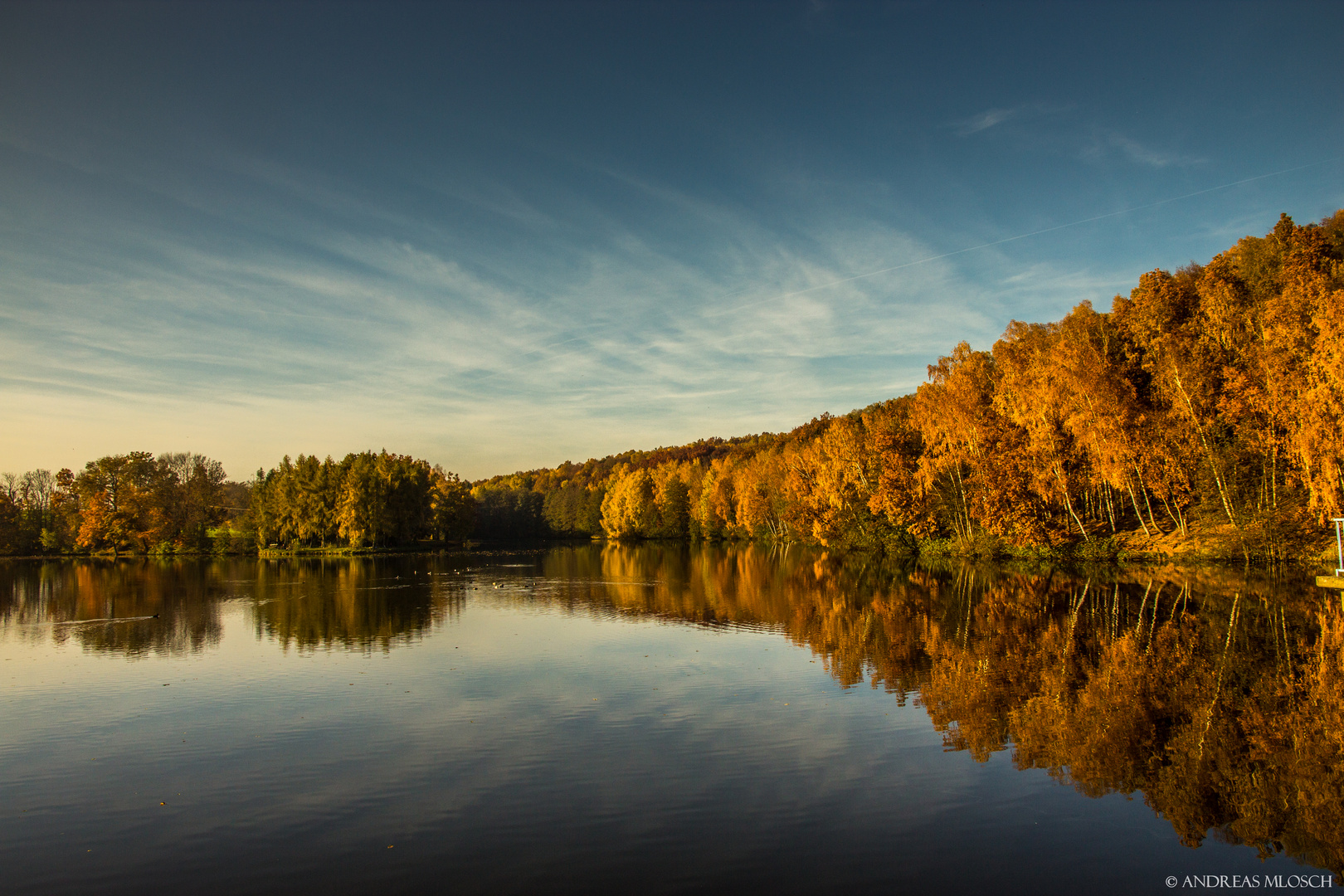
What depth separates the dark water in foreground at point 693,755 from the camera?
748cm

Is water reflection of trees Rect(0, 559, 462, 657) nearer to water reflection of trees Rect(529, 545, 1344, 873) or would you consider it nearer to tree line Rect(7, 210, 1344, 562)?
water reflection of trees Rect(529, 545, 1344, 873)

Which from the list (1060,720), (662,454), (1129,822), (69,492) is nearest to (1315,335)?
(1060,720)

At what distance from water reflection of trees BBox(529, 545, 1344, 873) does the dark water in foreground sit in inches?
3.0

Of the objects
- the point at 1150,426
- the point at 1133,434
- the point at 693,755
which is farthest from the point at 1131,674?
the point at 1150,426

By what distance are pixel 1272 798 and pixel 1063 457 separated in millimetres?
34371

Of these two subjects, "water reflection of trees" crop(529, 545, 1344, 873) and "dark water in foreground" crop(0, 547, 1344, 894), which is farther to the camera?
"water reflection of trees" crop(529, 545, 1344, 873)

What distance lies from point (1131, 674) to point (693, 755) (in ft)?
30.7

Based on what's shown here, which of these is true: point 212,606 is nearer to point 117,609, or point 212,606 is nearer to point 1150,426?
point 117,609

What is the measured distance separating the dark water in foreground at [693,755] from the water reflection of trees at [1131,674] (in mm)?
76

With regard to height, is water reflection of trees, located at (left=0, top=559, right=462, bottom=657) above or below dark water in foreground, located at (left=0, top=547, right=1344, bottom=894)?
above

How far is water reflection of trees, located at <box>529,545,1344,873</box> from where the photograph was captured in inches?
345

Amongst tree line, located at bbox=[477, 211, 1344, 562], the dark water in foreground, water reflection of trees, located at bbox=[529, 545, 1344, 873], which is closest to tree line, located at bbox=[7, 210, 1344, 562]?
tree line, located at bbox=[477, 211, 1344, 562]

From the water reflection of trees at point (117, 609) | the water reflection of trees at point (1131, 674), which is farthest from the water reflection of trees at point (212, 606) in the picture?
the water reflection of trees at point (1131, 674)

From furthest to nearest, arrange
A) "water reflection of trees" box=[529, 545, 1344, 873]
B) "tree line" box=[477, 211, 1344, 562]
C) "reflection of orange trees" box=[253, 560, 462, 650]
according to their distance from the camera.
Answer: "tree line" box=[477, 211, 1344, 562] → "reflection of orange trees" box=[253, 560, 462, 650] → "water reflection of trees" box=[529, 545, 1344, 873]
